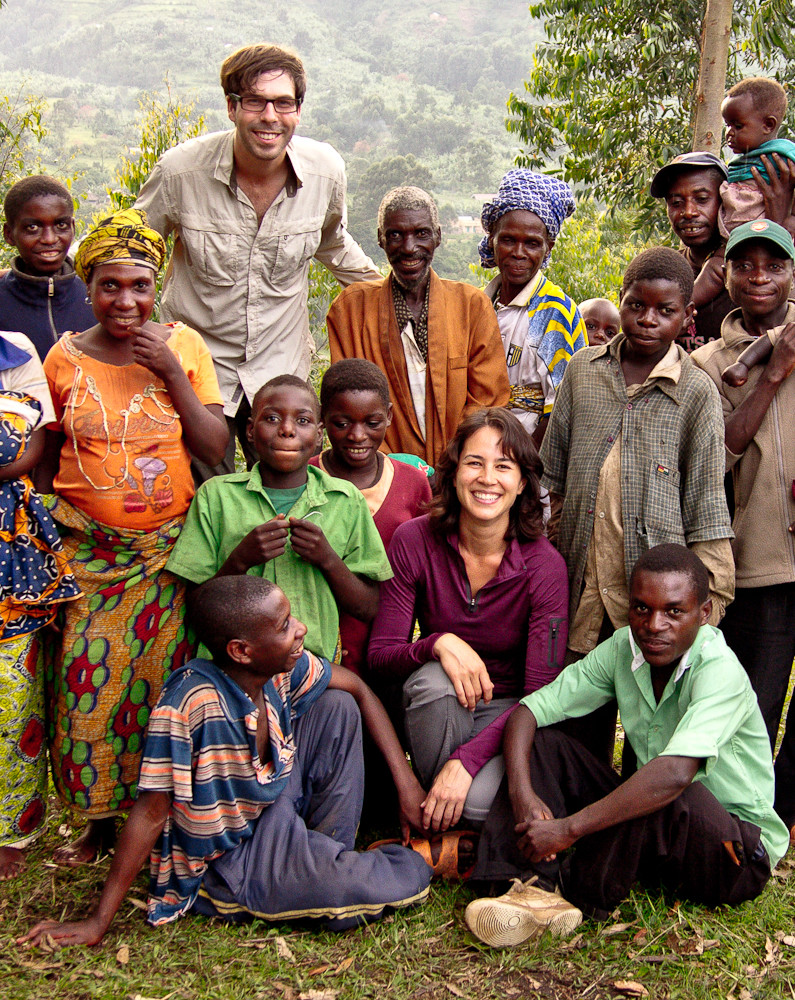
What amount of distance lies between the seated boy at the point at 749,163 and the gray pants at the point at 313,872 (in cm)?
246

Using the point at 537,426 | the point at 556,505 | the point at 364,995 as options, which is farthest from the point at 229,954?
the point at 537,426

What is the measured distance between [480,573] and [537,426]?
1.01m

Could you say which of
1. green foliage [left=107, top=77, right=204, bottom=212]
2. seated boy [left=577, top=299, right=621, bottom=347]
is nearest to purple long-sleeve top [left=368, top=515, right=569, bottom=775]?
seated boy [left=577, top=299, right=621, bottom=347]

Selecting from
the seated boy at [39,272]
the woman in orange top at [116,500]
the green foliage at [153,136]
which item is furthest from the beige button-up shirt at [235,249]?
the green foliage at [153,136]

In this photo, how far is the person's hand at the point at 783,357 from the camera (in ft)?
11.0

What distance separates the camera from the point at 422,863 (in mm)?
3154

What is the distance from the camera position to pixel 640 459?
341 cm

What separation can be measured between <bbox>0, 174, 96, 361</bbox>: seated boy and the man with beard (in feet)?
3.70

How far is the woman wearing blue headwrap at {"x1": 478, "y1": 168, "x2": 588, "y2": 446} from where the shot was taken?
14.0 ft

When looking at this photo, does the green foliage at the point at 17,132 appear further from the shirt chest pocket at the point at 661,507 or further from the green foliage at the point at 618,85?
the green foliage at the point at 618,85

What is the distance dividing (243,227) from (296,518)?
4.85 feet

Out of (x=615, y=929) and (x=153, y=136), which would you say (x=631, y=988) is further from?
(x=153, y=136)

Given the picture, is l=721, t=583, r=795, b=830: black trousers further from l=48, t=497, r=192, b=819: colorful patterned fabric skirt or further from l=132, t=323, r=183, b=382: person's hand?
l=132, t=323, r=183, b=382: person's hand

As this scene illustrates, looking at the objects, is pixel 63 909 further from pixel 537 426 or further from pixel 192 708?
pixel 537 426
